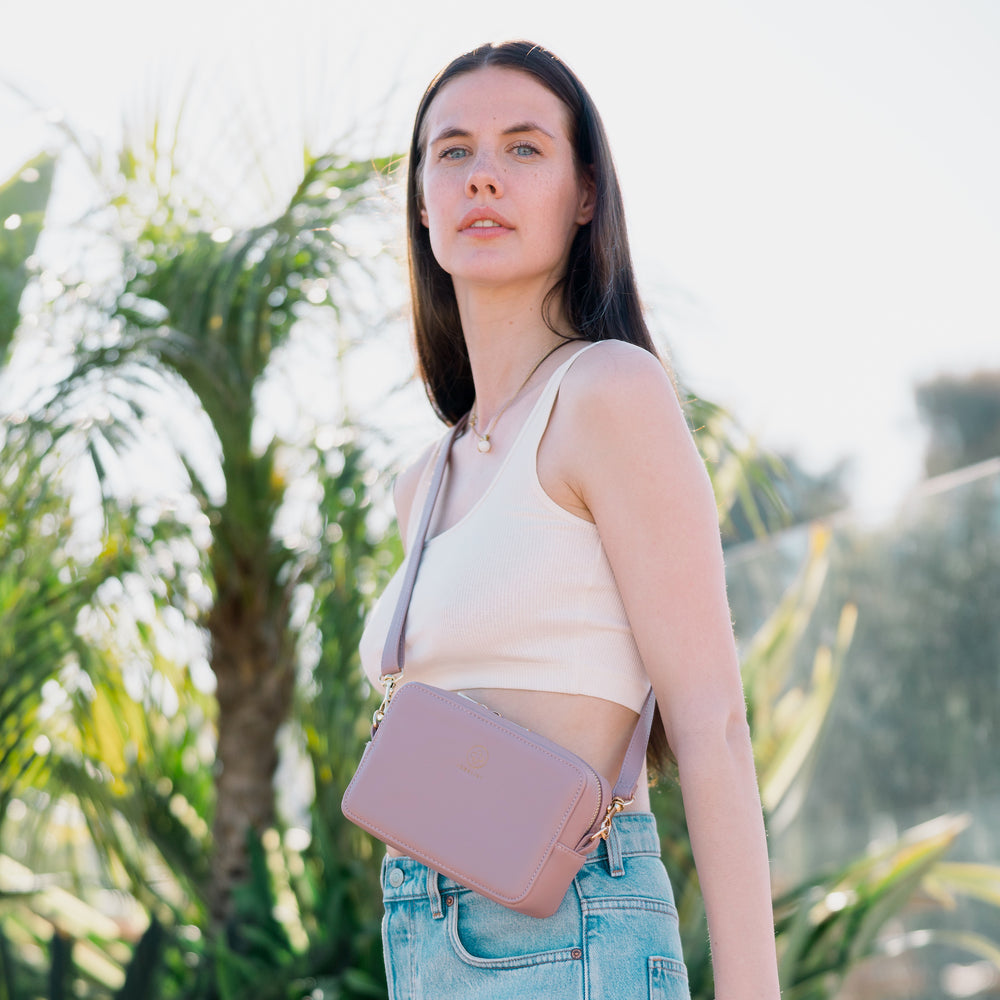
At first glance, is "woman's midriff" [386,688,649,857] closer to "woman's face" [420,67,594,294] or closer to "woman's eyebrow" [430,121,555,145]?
"woman's face" [420,67,594,294]

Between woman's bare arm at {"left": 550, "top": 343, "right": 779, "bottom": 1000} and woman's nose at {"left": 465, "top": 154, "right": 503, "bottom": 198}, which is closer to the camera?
woman's bare arm at {"left": 550, "top": 343, "right": 779, "bottom": 1000}

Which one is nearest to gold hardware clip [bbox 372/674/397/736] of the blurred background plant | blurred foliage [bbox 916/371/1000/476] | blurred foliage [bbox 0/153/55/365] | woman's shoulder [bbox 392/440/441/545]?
woman's shoulder [bbox 392/440/441/545]

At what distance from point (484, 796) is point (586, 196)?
0.74 metres

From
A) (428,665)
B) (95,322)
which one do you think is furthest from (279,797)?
(428,665)

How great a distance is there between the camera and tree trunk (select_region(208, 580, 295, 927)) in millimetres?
2982

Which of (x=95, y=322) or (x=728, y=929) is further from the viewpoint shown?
(x=95, y=322)

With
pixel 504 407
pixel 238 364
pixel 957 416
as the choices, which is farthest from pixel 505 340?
pixel 957 416

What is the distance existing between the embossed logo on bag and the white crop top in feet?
0.27

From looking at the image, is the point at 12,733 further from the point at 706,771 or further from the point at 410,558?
the point at 706,771

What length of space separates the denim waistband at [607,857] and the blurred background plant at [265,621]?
1.29 meters

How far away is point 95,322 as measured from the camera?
2.73m

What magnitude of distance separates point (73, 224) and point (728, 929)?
2316 mm

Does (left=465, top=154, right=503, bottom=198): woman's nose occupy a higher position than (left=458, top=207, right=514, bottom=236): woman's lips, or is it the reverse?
(left=465, top=154, right=503, bottom=198): woman's nose

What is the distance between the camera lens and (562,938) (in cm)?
102
